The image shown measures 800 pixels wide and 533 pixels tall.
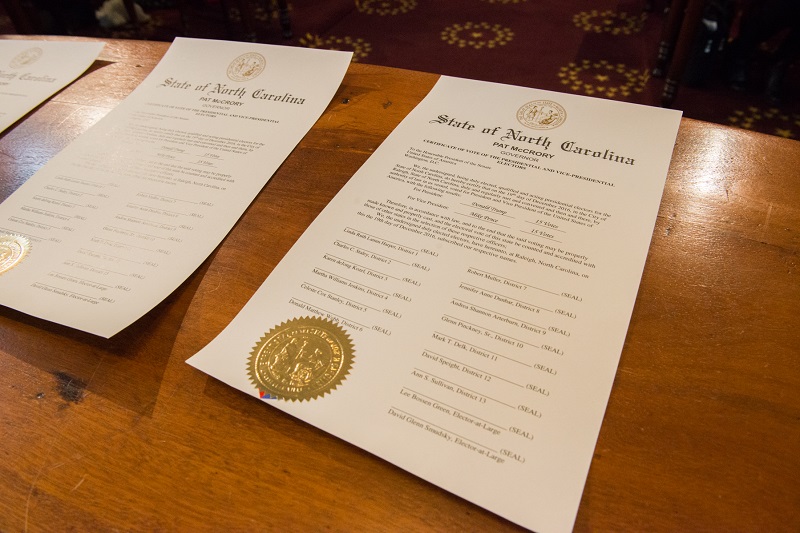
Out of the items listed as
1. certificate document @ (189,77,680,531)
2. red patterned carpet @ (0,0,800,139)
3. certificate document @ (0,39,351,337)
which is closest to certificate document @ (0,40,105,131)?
certificate document @ (0,39,351,337)

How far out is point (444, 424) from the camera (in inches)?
12.8

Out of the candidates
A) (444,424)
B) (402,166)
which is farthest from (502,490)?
(402,166)

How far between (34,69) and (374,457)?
73 cm

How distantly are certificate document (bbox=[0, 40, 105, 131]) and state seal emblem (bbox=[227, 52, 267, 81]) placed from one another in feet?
0.72

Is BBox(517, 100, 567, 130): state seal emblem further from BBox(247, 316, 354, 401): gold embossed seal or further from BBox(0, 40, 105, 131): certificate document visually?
BBox(0, 40, 105, 131): certificate document

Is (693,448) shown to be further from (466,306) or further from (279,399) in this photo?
(279,399)

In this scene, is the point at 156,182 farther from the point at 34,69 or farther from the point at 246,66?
the point at 34,69

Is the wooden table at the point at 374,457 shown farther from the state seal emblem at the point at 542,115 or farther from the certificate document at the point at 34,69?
the certificate document at the point at 34,69

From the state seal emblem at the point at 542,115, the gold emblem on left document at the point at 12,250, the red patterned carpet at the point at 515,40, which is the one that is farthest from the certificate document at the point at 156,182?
the red patterned carpet at the point at 515,40

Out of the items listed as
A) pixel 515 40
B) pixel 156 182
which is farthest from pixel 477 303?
pixel 515 40

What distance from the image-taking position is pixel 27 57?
2.34 feet

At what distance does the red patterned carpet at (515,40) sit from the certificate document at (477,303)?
3.96ft

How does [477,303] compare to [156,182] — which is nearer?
[477,303]

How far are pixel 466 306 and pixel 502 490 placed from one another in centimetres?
13
